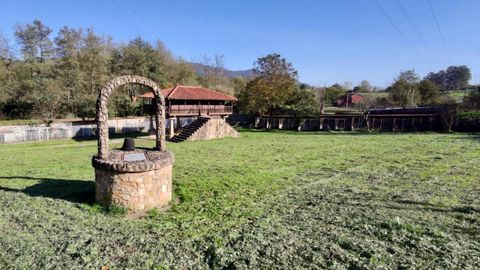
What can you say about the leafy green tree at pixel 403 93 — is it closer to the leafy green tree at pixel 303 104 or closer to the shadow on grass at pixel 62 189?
the leafy green tree at pixel 303 104

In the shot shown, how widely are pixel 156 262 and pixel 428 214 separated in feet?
19.1

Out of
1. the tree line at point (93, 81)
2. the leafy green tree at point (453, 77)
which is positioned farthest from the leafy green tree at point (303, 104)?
the leafy green tree at point (453, 77)

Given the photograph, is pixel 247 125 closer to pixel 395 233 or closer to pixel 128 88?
pixel 128 88

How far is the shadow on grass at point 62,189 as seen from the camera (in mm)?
8887

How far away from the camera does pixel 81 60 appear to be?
3806cm

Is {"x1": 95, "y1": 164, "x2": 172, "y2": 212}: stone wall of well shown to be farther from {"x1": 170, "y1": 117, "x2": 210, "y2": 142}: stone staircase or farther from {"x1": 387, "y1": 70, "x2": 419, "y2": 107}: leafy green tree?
{"x1": 387, "y1": 70, "x2": 419, "y2": 107}: leafy green tree

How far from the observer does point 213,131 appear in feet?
88.6

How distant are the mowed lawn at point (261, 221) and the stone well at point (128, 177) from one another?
42cm

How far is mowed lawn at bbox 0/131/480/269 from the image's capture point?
5074 mm

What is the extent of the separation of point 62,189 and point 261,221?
21.4 ft

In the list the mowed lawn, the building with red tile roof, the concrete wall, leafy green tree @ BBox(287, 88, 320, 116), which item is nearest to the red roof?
the building with red tile roof

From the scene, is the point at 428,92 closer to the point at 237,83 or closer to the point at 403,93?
the point at 403,93

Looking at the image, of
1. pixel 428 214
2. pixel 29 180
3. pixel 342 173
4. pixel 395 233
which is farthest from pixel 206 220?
pixel 29 180

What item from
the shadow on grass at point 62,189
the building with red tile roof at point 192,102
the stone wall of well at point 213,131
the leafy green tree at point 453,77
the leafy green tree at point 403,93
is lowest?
the shadow on grass at point 62,189
